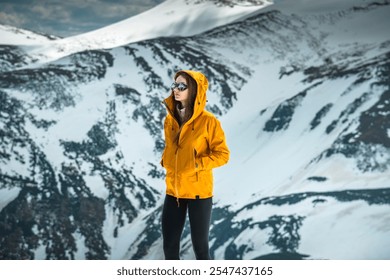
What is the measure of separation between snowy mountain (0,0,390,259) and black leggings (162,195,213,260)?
5644 centimetres

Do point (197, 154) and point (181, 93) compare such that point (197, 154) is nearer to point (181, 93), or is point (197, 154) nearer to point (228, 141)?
point (181, 93)

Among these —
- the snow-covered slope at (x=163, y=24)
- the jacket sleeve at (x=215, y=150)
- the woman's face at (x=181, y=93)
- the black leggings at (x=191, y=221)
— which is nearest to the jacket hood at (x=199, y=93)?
the woman's face at (x=181, y=93)

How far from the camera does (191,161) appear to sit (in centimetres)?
601

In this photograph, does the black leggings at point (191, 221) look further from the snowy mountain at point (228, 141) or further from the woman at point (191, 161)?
the snowy mountain at point (228, 141)

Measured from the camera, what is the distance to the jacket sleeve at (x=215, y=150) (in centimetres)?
597

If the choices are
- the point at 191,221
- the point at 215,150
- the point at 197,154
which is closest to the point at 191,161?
the point at 197,154

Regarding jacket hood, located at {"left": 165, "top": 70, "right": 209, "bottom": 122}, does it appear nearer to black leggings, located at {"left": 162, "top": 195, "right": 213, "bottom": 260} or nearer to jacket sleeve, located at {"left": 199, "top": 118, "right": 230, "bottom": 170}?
jacket sleeve, located at {"left": 199, "top": 118, "right": 230, "bottom": 170}

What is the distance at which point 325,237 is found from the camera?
61531 mm

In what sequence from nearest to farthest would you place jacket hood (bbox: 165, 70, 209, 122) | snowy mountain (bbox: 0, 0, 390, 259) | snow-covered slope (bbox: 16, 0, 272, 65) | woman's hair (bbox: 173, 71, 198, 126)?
jacket hood (bbox: 165, 70, 209, 122)
woman's hair (bbox: 173, 71, 198, 126)
snowy mountain (bbox: 0, 0, 390, 259)
snow-covered slope (bbox: 16, 0, 272, 65)

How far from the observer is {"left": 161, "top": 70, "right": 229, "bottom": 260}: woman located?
6027 mm

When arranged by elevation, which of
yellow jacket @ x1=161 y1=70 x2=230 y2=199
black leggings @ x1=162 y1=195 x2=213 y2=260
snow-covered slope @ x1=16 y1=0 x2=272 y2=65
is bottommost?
black leggings @ x1=162 y1=195 x2=213 y2=260

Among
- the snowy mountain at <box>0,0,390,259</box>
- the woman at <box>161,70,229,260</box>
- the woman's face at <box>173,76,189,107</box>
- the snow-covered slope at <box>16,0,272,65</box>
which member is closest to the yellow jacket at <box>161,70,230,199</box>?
the woman at <box>161,70,229,260</box>

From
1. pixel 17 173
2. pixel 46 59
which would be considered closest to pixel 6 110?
pixel 17 173

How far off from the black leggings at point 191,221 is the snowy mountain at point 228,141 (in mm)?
56444
